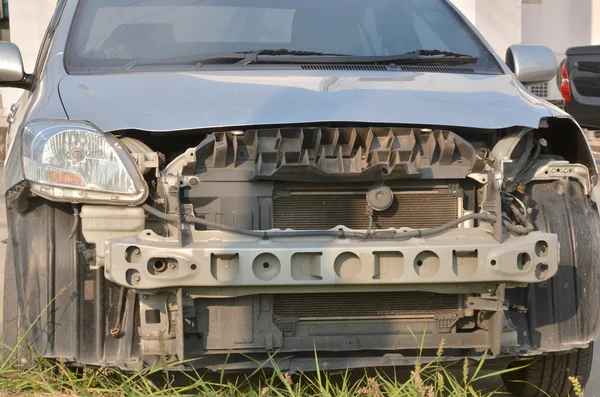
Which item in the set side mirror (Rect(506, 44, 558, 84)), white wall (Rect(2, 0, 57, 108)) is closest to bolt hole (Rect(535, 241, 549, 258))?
side mirror (Rect(506, 44, 558, 84))

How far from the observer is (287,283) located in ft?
10.8

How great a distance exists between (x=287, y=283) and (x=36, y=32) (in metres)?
14.5

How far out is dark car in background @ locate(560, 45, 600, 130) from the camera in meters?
9.94

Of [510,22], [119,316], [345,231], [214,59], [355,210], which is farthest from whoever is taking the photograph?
[510,22]

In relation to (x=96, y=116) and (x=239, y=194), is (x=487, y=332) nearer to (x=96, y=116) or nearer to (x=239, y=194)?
(x=239, y=194)

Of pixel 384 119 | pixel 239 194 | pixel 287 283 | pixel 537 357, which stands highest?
pixel 384 119

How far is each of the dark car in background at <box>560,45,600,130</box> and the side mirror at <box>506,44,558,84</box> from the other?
5.01 m

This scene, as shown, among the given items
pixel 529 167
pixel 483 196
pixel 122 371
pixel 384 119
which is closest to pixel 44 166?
pixel 122 371

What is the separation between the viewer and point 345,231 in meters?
3.43

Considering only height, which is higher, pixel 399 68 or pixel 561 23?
pixel 399 68

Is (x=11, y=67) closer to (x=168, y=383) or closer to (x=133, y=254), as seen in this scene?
(x=133, y=254)

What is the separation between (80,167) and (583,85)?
7.96m

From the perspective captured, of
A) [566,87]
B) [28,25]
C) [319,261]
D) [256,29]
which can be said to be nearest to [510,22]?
[566,87]

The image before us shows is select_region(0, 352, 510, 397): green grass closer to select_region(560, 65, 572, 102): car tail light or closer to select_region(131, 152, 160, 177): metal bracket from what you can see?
select_region(131, 152, 160, 177): metal bracket
